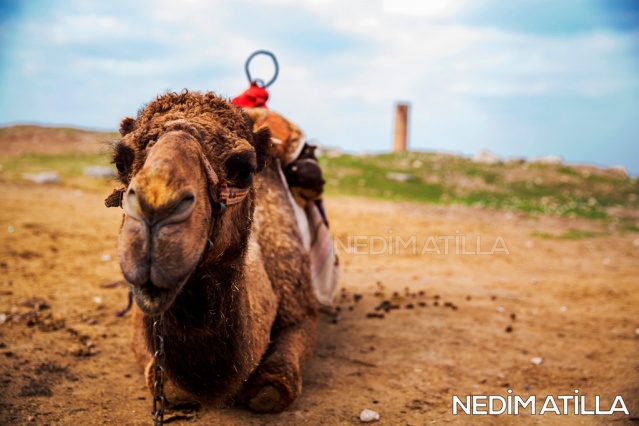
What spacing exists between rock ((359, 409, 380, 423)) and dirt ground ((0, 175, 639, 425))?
0.14 feet

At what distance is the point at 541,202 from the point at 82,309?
45.2 feet

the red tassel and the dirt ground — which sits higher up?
the red tassel

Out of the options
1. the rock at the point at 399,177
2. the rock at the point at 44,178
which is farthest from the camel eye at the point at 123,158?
the rock at the point at 399,177

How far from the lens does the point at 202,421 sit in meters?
3.76

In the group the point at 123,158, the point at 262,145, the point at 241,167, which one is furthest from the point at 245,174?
the point at 123,158

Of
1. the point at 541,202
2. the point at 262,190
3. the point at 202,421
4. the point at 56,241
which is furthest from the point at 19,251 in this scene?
the point at 541,202

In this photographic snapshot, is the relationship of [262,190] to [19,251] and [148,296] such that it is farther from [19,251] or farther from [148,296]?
[19,251]

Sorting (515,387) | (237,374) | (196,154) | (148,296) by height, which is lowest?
(515,387)

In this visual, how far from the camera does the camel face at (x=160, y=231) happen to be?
2250mm

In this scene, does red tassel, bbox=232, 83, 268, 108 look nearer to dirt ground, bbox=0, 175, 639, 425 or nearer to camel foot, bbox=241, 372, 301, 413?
dirt ground, bbox=0, 175, 639, 425

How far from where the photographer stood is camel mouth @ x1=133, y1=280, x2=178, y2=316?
235 centimetres

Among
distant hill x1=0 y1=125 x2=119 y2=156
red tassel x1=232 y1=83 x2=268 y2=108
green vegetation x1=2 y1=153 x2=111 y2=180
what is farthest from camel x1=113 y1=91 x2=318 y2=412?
distant hill x1=0 y1=125 x2=119 y2=156

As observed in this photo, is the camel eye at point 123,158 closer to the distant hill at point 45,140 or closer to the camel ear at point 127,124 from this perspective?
the camel ear at point 127,124

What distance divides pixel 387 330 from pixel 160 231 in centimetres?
412
